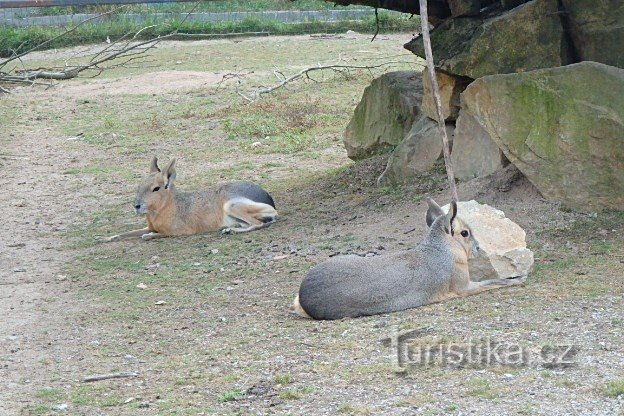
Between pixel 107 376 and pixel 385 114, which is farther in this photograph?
pixel 385 114

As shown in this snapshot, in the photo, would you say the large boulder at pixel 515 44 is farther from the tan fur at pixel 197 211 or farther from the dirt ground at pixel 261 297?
the tan fur at pixel 197 211

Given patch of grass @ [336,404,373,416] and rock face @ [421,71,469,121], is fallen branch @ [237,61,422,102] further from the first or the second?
patch of grass @ [336,404,373,416]

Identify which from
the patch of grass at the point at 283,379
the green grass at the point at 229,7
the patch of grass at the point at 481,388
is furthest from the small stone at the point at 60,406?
the green grass at the point at 229,7

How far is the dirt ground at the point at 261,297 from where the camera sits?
5.26 metres

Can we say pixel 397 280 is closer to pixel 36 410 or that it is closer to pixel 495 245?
pixel 495 245

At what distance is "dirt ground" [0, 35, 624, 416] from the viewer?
5262 mm

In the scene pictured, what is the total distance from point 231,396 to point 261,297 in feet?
6.96

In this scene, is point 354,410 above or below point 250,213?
above

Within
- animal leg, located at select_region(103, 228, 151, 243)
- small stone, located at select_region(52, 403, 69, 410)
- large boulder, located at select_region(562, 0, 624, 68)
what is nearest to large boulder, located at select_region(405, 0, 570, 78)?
large boulder, located at select_region(562, 0, 624, 68)

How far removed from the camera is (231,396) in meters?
5.29

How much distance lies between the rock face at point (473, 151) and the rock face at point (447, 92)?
0.31 metres

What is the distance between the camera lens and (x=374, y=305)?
21.7 ft

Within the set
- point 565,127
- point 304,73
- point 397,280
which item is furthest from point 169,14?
point 397,280

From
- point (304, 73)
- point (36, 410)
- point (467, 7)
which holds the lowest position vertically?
point (304, 73)
